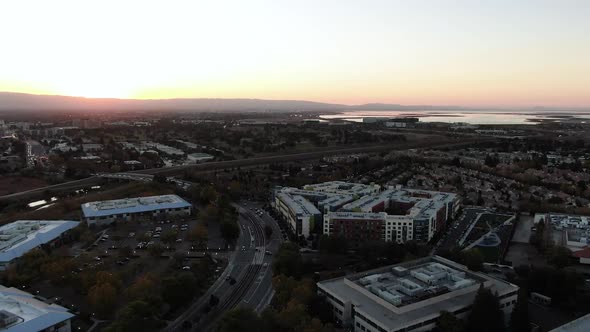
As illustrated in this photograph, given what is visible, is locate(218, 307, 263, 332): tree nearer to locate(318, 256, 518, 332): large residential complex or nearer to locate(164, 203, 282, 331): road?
locate(164, 203, 282, 331): road

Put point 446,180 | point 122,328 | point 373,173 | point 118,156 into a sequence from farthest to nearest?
point 118,156
point 373,173
point 446,180
point 122,328

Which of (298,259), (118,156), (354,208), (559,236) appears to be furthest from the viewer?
(118,156)

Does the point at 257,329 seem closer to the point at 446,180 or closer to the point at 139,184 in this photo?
the point at 139,184

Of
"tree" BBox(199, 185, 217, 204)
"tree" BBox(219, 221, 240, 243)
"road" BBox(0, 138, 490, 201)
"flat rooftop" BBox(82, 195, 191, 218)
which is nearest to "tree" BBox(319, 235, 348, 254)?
"tree" BBox(219, 221, 240, 243)

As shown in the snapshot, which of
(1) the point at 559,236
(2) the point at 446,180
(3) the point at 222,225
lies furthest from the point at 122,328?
(2) the point at 446,180

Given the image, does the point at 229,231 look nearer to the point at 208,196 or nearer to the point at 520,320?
the point at 208,196

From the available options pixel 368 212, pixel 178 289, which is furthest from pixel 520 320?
pixel 368 212

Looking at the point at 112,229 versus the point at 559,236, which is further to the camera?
the point at 112,229
